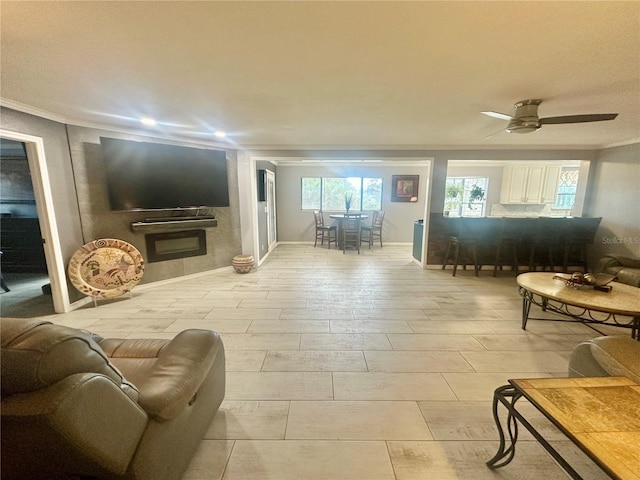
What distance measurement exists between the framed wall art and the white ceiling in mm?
4171

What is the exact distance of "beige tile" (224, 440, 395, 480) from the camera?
4.52ft

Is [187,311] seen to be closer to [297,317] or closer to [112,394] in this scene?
[297,317]

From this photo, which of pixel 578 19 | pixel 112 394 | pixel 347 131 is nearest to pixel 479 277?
pixel 347 131

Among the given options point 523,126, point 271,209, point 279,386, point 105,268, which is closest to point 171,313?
point 105,268

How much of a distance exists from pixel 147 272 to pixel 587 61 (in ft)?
17.4

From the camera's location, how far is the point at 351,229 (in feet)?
22.4

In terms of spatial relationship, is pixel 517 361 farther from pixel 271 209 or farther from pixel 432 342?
pixel 271 209

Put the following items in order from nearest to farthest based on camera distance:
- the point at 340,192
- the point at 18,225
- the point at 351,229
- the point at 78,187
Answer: the point at 78,187 < the point at 18,225 < the point at 351,229 < the point at 340,192

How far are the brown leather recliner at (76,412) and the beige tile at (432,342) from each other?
6.53 ft

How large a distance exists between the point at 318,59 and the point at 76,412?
6.83 feet

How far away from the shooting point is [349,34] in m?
1.47

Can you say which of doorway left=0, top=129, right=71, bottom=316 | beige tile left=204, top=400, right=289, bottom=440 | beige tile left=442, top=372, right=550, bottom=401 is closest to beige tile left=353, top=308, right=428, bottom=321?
beige tile left=442, top=372, right=550, bottom=401

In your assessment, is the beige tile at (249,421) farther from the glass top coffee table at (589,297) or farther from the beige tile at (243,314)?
the glass top coffee table at (589,297)

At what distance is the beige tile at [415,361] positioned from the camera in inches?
86.7
